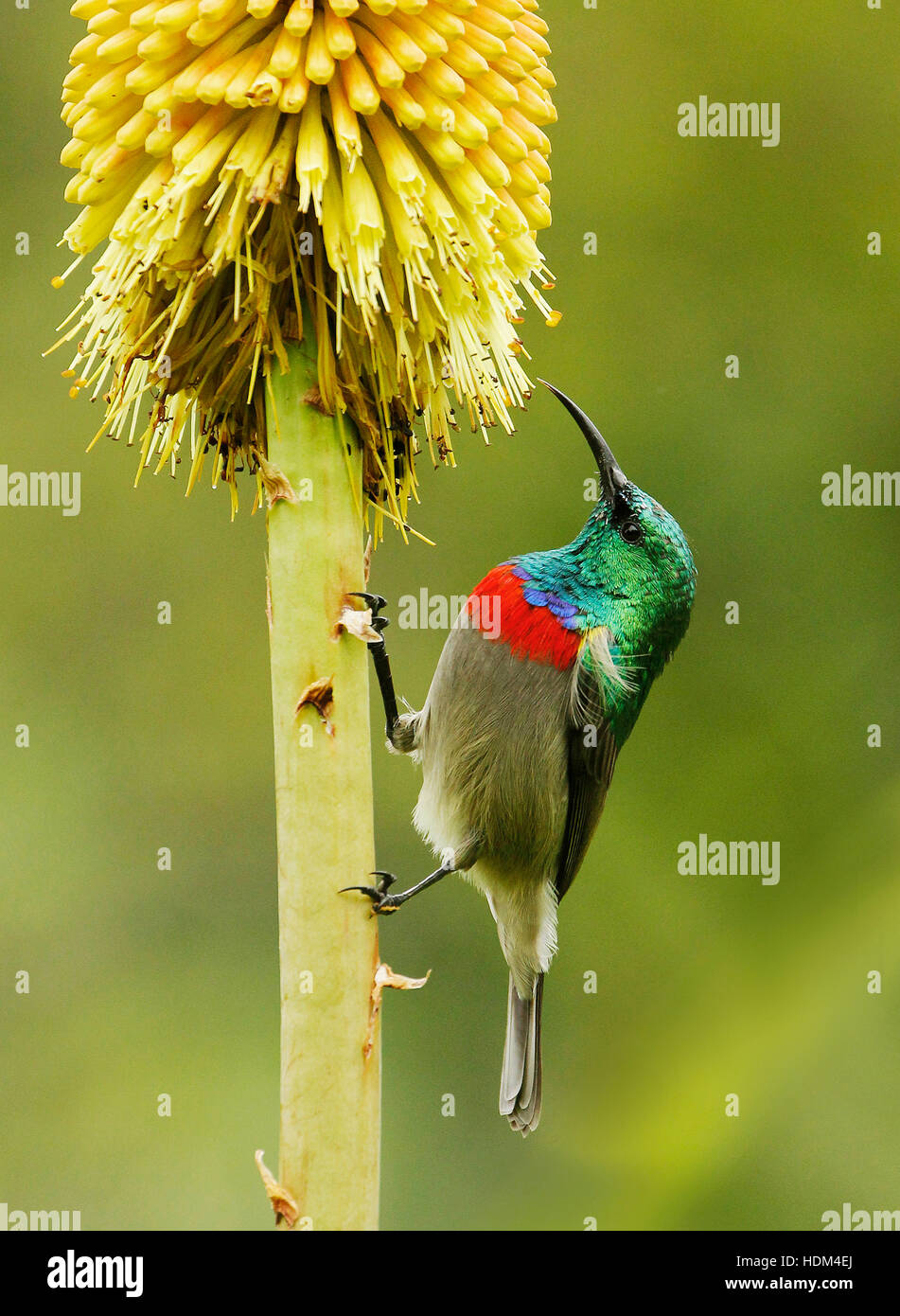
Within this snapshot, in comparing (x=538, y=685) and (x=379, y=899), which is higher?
(x=538, y=685)

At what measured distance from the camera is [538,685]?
3.34 metres

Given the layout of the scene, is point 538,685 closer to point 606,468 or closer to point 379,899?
point 606,468

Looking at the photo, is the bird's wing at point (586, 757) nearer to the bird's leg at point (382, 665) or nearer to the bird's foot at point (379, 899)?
the bird's leg at point (382, 665)

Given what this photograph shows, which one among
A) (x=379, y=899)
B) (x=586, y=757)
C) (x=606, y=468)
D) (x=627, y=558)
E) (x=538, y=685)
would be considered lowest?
(x=379, y=899)

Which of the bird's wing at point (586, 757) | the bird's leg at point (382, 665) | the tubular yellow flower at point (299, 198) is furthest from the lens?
the bird's wing at point (586, 757)

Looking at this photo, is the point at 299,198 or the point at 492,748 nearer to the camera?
the point at 299,198

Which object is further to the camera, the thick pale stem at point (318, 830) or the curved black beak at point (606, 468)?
the curved black beak at point (606, 468)

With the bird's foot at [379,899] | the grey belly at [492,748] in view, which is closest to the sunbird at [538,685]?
the grey belly at [492,748]

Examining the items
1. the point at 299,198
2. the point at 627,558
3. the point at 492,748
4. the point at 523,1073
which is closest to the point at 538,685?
the point at 492,748

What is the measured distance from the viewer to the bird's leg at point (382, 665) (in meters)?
2.64

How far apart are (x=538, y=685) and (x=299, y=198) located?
1563 millimetres

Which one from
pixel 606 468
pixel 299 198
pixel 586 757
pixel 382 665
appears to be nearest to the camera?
pixel 299 198

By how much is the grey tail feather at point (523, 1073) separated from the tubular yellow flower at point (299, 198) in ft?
5.77

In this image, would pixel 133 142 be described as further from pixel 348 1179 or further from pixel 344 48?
pixel 348 1179
